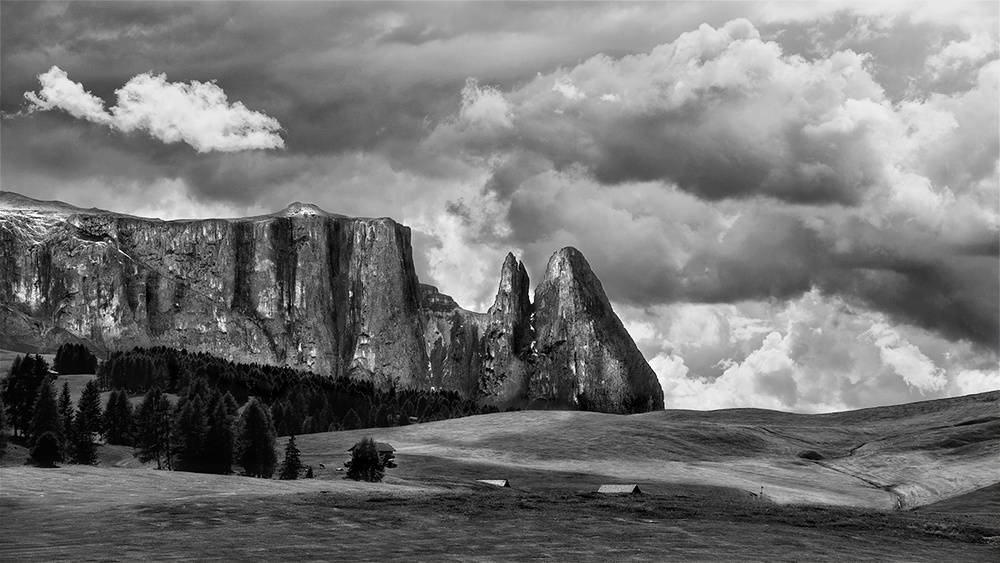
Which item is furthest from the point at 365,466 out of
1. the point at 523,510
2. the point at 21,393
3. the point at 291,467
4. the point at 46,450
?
the point at 21,393

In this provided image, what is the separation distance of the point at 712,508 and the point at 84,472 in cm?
5187

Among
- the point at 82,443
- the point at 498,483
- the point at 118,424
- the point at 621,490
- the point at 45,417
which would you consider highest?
the point at 45,417

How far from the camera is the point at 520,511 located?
75.2 metres

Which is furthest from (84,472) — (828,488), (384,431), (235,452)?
(384,431)

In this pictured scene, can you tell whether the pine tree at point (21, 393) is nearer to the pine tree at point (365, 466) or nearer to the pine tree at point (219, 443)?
the pine tree at point (219, 443)

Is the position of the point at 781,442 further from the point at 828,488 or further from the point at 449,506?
the point at 449,506

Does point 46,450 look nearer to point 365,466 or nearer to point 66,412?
point 66,412

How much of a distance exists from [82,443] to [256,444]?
24517mm

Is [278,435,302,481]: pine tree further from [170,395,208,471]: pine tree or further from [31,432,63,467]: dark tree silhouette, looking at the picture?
[31,432,63,467]: dark tree silhouette

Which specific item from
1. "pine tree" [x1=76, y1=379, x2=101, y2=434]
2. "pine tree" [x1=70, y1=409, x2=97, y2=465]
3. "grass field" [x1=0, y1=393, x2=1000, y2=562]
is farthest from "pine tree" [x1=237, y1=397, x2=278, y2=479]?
"pine tree" [x1=76, y1=379, x2=101, y2=434]

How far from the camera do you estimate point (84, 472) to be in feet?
311

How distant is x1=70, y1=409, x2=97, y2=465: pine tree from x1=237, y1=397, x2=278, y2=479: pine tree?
19.8 m

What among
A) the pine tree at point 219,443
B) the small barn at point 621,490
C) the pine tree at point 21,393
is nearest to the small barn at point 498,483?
the small barn at point 621,490

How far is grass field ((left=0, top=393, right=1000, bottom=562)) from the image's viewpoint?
59.1 metres
